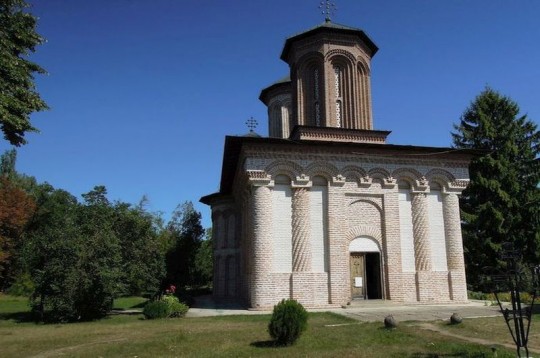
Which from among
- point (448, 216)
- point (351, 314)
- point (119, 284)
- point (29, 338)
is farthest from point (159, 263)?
point (448, 216)

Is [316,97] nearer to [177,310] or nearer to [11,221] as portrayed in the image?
[177,310]

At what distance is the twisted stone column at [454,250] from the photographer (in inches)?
647

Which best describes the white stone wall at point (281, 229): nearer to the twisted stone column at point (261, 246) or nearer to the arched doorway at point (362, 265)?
the twisted stone column at point (261, 246)

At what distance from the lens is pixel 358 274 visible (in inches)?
647

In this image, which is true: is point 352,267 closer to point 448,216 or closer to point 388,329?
point 448,216

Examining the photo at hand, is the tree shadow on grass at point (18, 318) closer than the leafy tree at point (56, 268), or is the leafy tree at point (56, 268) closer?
the leafy tree at point (56, 268)

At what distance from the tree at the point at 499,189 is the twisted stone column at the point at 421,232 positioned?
840 centimetres

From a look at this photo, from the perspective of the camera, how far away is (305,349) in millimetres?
8062

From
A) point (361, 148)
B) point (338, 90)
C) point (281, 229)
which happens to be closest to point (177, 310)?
point (281, 229)

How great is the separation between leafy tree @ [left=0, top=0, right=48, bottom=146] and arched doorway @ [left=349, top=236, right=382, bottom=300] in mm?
11435

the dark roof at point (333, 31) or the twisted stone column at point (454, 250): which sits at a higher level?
the dark roof at point (333, 31)

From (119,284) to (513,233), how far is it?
20.8m

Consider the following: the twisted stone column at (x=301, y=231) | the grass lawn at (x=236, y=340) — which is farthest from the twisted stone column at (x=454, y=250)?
the twisted stone column at (x=301, y=231)

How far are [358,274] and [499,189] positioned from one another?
1237 centimetres
